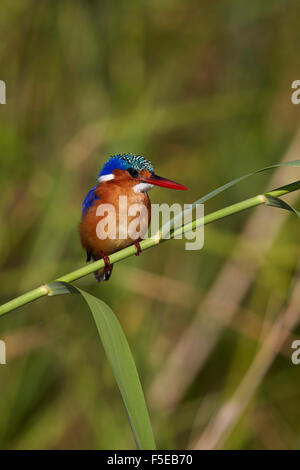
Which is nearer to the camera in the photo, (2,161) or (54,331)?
(2,161)

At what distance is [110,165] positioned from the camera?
2.39 meters

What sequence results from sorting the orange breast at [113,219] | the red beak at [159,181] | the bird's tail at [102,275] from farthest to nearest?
the bird's tail at [102,275], the orange breast at [113,219], the red beak at [159,181]

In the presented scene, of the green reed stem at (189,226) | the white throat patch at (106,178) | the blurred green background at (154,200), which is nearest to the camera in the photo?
the green reed stem at (189,226)

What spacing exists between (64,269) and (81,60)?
3.68ft

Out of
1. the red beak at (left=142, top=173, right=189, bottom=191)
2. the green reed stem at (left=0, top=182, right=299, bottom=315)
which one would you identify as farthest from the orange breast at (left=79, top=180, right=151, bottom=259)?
the green reed stem at (left=0, top=182, right=299, bottom=315)

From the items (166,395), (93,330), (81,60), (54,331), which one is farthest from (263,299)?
(81,60)

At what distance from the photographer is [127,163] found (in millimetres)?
2258

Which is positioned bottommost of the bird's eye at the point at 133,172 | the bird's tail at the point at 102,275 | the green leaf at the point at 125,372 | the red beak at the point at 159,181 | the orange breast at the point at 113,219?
the bird's tail at the point at 102,275

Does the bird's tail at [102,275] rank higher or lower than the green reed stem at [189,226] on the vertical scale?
lower

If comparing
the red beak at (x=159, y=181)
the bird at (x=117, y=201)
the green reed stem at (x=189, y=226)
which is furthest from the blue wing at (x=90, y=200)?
the green reed stem at (x=189, y=226)

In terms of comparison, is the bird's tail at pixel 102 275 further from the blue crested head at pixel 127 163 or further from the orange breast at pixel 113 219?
the blue crested head at pixel 127 163

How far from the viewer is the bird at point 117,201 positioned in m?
2.17

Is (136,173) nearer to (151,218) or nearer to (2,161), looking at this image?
(151,218)

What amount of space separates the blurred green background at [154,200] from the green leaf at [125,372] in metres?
1.31
